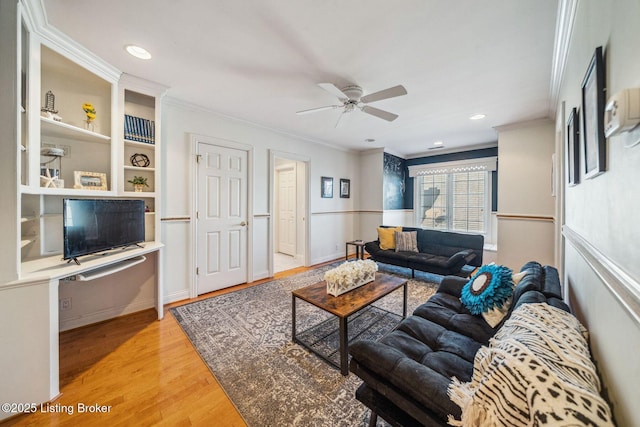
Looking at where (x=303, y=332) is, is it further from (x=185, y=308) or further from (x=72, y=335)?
(x=72, y=335)

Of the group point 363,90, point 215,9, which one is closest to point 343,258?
point 363,90

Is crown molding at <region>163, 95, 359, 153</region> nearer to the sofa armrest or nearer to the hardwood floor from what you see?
the hardwood floor

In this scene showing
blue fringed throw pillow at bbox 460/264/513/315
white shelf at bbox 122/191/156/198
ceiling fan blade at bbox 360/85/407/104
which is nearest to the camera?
blue fringed throw pillow at bbox 460/264/513/315

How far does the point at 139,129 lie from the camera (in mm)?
2535

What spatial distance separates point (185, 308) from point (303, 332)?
1.51 meters

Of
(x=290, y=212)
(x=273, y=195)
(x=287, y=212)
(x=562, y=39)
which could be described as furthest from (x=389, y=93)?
(x=287, y=212)

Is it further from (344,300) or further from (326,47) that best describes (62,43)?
(344,300)

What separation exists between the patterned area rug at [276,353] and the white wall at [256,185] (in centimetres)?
64

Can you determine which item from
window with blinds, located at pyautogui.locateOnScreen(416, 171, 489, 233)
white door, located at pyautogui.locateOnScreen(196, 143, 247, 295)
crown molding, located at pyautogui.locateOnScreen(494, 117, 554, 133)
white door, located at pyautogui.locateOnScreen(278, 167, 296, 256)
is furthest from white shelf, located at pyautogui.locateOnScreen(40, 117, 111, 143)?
window with blinds, located at pyautogui.locateOnScreen(416, 171, 489, 233)

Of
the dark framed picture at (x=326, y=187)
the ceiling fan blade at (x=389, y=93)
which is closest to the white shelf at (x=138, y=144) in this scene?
the ceiling fan blade at (x=389, y=93)

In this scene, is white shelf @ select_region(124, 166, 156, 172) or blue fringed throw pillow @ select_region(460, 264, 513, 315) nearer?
blue fringed throw pillow @ select_region(460, 264, 513, 315)

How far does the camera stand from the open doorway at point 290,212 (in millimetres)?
4703

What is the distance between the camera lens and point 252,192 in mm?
3666

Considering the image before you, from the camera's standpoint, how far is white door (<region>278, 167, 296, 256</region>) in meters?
5.41
